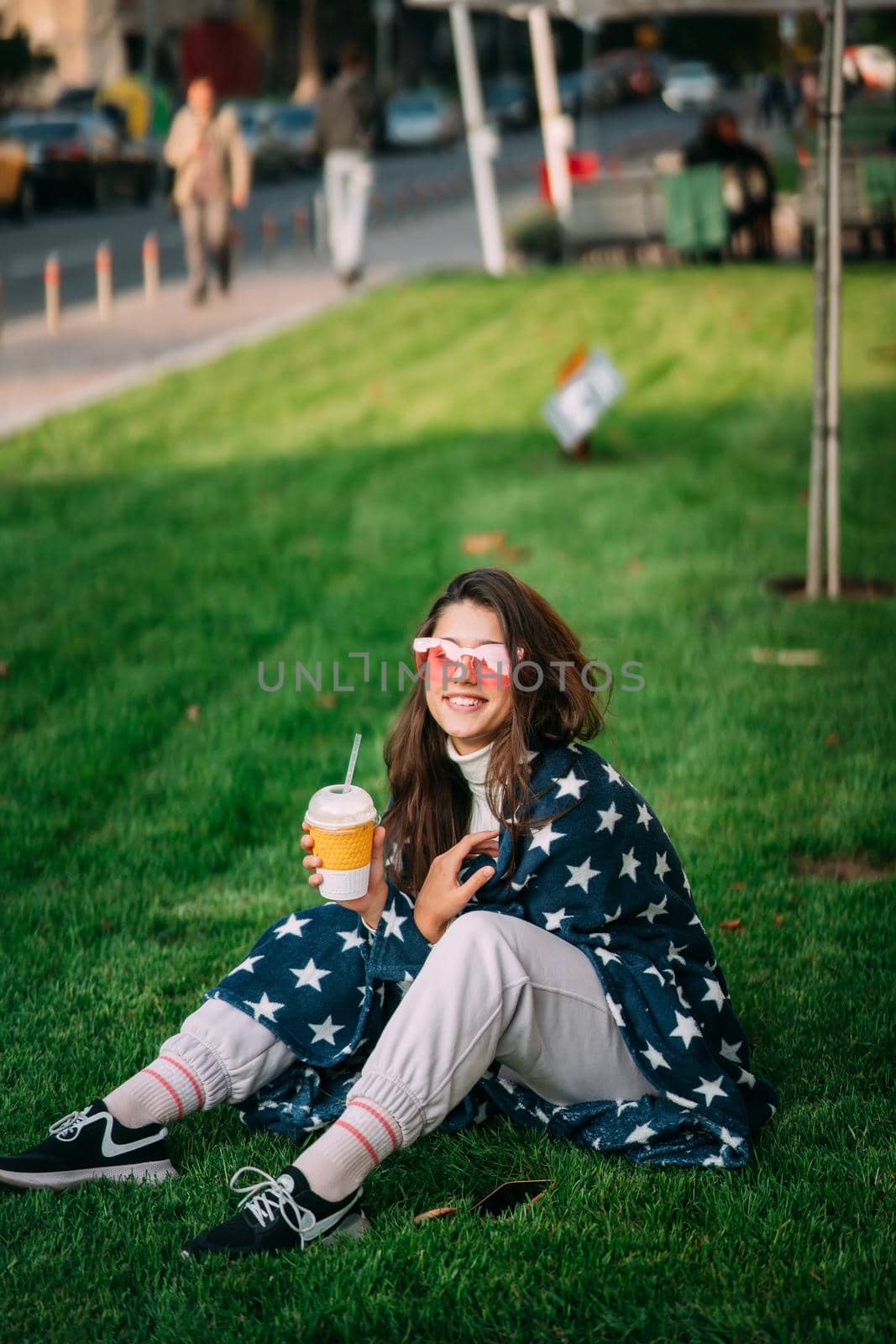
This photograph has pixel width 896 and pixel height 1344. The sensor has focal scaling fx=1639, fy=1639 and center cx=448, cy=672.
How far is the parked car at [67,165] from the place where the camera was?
91.1 feet

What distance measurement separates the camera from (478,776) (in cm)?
325

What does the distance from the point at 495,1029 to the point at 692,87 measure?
5485 centimetres

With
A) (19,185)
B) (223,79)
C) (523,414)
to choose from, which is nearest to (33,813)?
(523,414)

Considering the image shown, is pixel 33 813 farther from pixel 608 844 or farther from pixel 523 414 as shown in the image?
pixel 523 414

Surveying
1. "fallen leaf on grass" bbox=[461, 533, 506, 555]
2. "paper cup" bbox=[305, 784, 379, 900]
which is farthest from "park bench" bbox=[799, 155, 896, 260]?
"paper cup" bbox=[305, 784, 379, 900]

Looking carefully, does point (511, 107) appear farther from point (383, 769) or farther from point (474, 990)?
point (474, 990)

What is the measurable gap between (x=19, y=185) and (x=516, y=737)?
26.8 m

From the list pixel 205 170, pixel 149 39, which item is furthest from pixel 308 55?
pixel 205 170

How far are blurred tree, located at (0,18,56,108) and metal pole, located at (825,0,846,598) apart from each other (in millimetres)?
32784

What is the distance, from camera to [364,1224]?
2926 millimetres

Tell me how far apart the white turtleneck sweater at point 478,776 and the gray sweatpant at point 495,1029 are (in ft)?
1.03

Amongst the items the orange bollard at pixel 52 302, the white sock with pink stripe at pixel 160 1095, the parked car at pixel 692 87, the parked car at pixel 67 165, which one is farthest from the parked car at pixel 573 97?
the white sock with pink stripe at pixel 160 1095

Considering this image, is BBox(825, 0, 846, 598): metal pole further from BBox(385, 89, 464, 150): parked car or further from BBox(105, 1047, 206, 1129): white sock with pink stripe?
BBox(385, 89, 464, 150): parked car

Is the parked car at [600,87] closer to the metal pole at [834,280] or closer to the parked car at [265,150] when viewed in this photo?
the parked car at [265,150]
